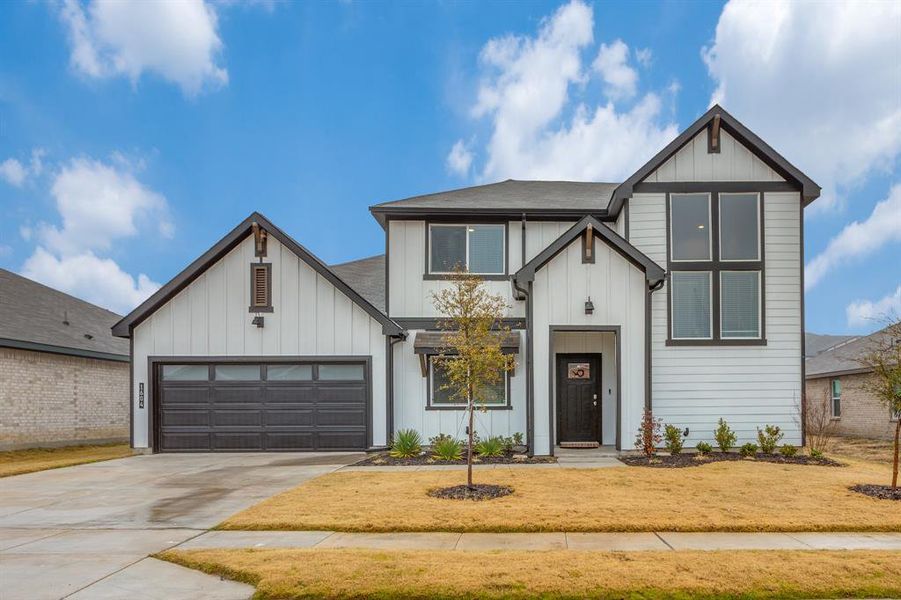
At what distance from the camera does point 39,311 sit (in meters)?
20.5

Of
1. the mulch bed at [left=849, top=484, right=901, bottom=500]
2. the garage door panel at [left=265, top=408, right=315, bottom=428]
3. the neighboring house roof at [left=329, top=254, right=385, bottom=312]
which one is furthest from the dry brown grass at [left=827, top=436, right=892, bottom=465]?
the garage door panel at [left=265, top=408, right=315, bottom=428]

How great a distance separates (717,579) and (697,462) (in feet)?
25.0

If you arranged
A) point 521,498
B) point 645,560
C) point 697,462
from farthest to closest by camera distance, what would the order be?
point 697,462, point 521,498, point 645,560

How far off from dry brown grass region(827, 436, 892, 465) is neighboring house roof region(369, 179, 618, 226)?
8778 mm

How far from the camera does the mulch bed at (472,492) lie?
9234mm

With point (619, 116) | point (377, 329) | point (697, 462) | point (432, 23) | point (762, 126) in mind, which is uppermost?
point (432, 23)

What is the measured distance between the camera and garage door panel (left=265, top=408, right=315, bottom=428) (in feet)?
49.4

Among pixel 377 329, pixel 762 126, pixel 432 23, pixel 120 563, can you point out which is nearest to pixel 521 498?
pixel 120 563

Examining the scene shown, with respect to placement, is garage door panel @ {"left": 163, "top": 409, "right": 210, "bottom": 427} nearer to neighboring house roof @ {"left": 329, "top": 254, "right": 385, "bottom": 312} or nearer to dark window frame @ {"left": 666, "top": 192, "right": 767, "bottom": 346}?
neighboring house roof @ {"left": 329, "top": 254, "right": 385, "bottom": 312}

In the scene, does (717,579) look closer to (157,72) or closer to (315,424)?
(315,424)

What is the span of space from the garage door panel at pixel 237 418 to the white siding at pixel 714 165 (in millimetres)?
11124

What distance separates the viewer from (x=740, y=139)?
15.0 m

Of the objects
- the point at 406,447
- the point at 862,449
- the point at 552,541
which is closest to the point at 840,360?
the point at 862,449

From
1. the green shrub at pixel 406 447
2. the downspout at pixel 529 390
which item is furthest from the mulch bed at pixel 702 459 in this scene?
the green shrub at pixel 406 447
